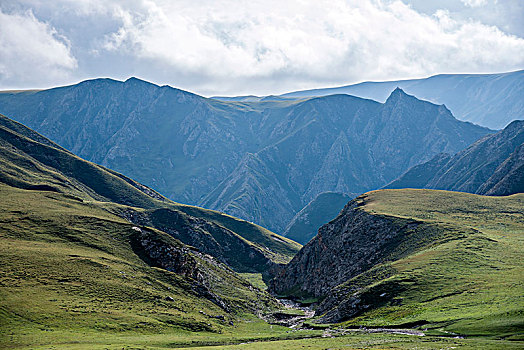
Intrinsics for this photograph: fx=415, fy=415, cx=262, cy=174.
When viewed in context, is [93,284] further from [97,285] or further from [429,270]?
[429,270]

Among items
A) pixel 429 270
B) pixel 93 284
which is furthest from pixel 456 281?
pixel 93 284

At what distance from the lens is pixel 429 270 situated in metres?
117

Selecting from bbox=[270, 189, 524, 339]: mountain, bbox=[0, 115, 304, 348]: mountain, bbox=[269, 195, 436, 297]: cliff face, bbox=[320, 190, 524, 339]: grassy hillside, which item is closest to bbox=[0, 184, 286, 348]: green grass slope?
bbox=[0, 115, 304, 348]: mountain

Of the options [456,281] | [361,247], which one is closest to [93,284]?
[456,281]

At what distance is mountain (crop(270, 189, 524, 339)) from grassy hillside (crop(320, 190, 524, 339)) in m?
0.23

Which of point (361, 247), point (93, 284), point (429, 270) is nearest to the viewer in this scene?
point (93, 284)

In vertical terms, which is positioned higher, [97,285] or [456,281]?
[456,281]

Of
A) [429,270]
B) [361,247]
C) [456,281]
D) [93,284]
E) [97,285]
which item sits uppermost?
[361,247]

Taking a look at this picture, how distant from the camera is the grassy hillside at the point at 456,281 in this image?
76.8m

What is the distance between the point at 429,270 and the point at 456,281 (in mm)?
11497

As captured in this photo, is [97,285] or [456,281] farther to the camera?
[456,281]

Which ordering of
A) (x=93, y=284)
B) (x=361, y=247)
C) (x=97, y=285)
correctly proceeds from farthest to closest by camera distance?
(x=361, y=247) → (x=97, y=285) → (x=93, y=284)

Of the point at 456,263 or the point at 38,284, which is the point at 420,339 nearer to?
the point at 456,263

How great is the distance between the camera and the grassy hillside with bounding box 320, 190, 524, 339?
252ft
